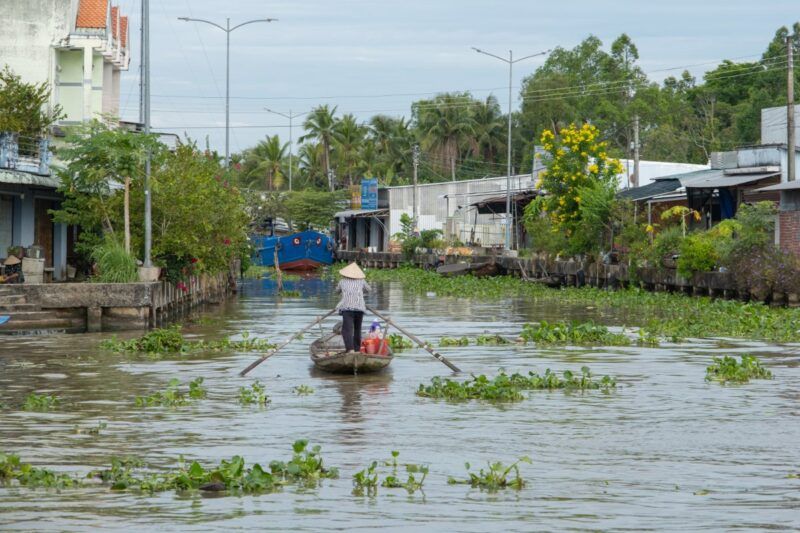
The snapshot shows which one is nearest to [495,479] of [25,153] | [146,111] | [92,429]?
[92,429]

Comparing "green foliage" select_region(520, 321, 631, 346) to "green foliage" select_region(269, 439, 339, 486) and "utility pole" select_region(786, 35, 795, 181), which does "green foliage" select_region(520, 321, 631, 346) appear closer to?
"green foliage" select_region(269, 439, 339, 486)

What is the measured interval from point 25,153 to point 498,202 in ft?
112

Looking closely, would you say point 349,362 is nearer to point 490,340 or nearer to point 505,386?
point 505,386

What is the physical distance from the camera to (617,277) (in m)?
47.3

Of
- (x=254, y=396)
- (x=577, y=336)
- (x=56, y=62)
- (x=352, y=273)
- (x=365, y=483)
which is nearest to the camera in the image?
(x=365, y=483)

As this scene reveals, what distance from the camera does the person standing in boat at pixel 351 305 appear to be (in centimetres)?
2102

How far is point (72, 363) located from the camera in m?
23.2

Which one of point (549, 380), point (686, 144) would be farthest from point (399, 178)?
point (549, 380)

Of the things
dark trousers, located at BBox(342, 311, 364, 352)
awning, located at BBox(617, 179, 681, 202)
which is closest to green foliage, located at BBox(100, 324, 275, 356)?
dark trousers, located at BBox(342, 311, 364, 352)

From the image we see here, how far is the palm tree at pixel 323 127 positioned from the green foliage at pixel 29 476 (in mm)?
89105

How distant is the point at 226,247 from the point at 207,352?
16.1 meters

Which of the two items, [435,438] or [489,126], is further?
A: [489,126]

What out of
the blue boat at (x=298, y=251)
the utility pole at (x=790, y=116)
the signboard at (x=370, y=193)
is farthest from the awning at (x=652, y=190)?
the signboard at (x=370, y=193)

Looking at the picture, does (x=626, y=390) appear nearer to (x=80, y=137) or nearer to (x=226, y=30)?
(x=80, y=137)
